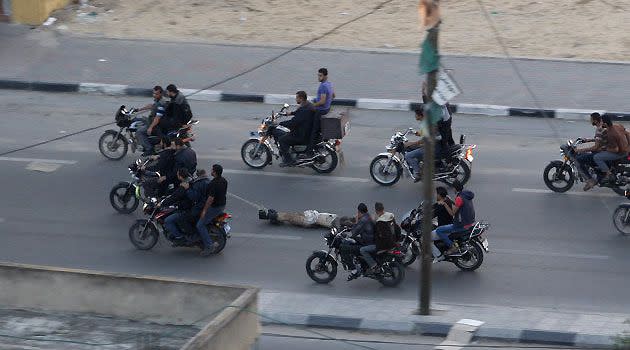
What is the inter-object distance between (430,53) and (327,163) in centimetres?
593

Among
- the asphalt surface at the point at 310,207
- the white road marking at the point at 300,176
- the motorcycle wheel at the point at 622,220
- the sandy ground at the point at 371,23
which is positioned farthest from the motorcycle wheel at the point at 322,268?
the sandy ground at the point at 371,23

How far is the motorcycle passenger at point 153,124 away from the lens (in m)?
18.6

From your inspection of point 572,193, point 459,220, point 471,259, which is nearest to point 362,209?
point 459,220

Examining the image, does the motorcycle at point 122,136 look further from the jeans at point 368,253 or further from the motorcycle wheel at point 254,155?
the jeans at point 368,253

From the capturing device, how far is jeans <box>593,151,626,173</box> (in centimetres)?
1723

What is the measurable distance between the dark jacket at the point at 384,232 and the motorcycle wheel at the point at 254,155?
4.77 m

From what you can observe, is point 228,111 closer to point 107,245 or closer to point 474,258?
point 107,245

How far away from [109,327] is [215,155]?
986 cm

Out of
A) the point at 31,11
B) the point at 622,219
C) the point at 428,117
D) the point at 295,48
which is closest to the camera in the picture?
the point at 428,117

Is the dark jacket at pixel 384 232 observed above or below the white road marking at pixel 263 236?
above

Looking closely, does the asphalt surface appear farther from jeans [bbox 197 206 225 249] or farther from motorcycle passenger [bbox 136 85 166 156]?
motorcycle passenger [bbox 136 85 166 156]

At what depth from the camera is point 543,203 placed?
17453 millimetres

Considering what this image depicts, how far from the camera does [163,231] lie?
15.9 metres

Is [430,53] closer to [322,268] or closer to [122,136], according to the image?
[322,268]
